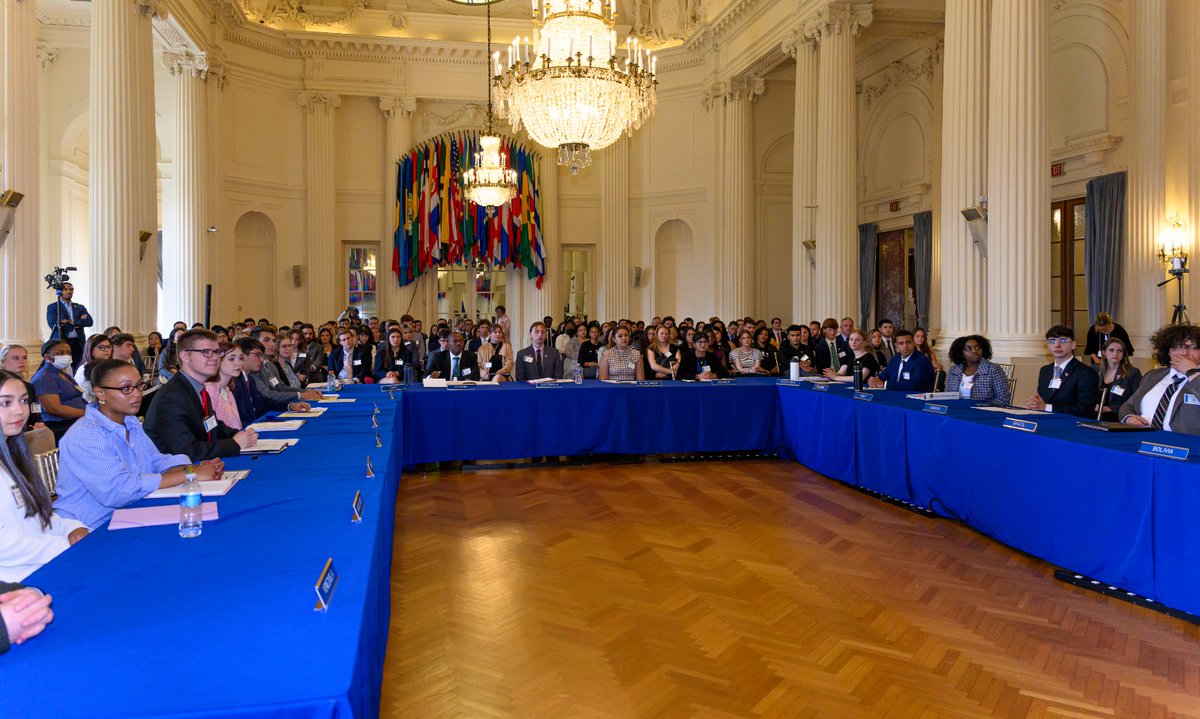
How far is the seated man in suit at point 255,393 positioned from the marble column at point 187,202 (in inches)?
336

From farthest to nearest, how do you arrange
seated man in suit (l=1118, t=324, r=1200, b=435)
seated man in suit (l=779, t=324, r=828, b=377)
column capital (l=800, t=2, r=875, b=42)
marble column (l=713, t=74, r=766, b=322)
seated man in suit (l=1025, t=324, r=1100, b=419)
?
marble column (l=713, t=74, r=766, b=322) → column capital (l=800, t=2, r=875, b=42) → seated man in suit (l=779, t=324, r=828, b=377) → seated man in suit (l=1025, t=324, r=1100, b=419) → seated man in suit (l=1118, t=324, r=1200, b=435)

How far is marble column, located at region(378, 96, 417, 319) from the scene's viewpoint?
17.2m

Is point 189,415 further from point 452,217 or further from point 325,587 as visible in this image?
point 452,217

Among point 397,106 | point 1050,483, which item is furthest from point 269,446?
point 397,106

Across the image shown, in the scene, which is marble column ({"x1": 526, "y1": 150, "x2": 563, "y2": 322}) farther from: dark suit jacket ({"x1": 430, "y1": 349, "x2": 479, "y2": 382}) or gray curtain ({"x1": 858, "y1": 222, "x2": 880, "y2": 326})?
dark suit jacket ({"x1": 430, "y1": 349, "x2": 479, "y2": 382})

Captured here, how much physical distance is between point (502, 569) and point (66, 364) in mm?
4260

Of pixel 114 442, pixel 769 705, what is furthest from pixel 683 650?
pixel 114 442

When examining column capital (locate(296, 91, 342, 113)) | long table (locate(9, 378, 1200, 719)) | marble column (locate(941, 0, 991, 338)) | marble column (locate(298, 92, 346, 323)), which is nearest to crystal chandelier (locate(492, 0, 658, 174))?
long table (locate(9, 378, 1200, 719))

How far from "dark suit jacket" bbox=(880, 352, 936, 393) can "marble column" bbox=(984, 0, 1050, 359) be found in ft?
5.12

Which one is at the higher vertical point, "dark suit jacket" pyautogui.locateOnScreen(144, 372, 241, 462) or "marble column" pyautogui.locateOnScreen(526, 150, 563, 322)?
"marble column" pyautogui.locateOnScreen(526, 150, 563, 322)

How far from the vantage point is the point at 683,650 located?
3.63m

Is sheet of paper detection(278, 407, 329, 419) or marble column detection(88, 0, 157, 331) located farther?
marble column detection(88, 0, 157, 331)

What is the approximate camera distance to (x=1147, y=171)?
9633 millimetres

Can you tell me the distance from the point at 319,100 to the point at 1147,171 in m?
14.7
